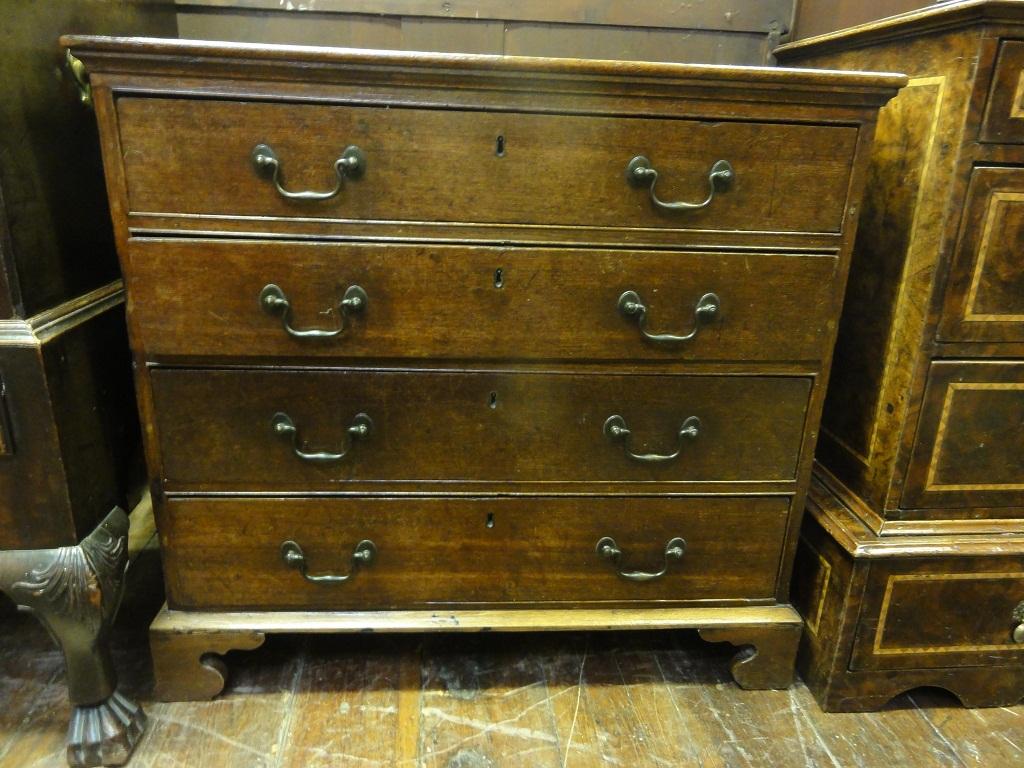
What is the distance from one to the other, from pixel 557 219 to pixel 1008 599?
952mm

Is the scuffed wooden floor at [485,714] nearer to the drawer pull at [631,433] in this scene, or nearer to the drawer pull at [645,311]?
the drawer pull at [631,433]

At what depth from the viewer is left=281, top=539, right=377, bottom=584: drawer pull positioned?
108 cm

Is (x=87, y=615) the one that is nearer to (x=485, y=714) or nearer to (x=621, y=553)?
(x=485, y=714)

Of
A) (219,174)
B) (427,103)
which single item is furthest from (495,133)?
(219,174)

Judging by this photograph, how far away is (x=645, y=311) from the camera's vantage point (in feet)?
3.26

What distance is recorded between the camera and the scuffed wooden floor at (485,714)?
3.54 ft

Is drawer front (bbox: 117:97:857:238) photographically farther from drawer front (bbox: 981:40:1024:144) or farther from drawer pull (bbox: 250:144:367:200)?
drawer front (bbox: 981:40:1024:144)

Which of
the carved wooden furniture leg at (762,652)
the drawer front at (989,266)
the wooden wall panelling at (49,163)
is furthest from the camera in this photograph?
the carved wooden furniture leg at (762,652)

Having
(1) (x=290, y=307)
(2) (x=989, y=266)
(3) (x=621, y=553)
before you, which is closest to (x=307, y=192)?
(1) (x=290, y=307)

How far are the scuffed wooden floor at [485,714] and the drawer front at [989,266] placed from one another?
654 mm

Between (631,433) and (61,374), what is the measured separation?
2.55ft

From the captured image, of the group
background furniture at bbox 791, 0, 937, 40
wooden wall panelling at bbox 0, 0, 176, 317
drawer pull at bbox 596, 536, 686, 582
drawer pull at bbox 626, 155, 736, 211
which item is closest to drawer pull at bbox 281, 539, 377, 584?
drawer pull at bbox 596, 536, 686, 582

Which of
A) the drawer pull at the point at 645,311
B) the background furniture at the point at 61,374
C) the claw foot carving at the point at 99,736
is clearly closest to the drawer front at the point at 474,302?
the drawer pull at the point at 645,311

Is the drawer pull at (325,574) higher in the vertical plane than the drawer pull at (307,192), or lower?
lower
